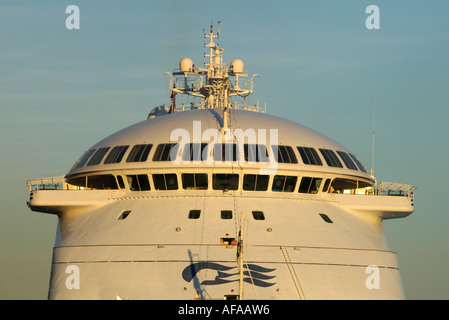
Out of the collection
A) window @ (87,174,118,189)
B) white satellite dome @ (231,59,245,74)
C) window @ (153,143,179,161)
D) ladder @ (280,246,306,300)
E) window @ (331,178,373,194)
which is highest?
white satellite dome @ (231,59,245,74)

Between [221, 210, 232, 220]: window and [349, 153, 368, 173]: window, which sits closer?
[221, 210, 232, 220]: window

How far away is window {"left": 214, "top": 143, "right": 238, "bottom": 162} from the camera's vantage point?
259 ft

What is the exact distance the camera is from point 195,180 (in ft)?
260

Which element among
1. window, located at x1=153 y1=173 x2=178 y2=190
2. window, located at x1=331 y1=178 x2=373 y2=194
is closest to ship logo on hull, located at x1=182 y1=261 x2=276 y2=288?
window, located at x1=153 y1=173 x2=178 y2=190

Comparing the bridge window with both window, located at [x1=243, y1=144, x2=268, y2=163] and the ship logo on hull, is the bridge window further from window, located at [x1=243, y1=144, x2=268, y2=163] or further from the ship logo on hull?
the ship logo on hull

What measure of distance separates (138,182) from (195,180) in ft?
12.4

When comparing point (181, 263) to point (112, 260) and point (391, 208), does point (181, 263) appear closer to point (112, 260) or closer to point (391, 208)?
point (112, 260)

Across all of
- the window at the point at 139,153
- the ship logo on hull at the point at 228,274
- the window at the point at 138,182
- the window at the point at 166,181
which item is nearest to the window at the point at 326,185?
the ship logo on hull at the point at 228,274

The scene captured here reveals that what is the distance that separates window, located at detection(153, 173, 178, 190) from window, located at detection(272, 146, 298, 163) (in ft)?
20.7

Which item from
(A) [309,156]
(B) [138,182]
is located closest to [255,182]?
(A) [309,156]

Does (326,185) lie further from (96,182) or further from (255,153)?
(96,182)

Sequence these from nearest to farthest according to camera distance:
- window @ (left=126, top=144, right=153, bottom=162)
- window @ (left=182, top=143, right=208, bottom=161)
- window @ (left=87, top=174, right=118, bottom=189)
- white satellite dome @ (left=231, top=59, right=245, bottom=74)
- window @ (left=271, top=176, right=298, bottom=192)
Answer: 1. window @ (left=182, top=143, right=208, bottom=161)
2. window @ (left=271, top=176, right=298, bottom=192)
3. window @ (left=126, top=144, right=153, bottom=162)
4. window @ (left=87, top=174, right=118, bottom=189)
5. white satellite dome @ (left=231, top=59, right=245, bottom=74)

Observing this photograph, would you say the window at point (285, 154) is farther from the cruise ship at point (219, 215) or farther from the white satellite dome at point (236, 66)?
the white satellite dome at point (236, 66)

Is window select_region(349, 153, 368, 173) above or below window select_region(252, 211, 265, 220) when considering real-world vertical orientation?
above
